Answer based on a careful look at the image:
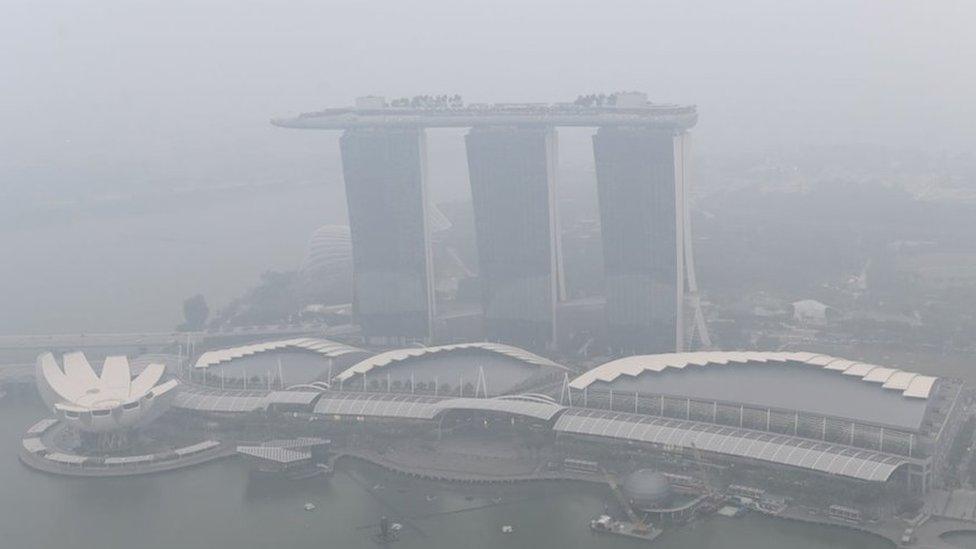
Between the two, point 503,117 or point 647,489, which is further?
point 503,117

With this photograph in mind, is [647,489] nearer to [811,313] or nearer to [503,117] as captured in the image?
[503,117]

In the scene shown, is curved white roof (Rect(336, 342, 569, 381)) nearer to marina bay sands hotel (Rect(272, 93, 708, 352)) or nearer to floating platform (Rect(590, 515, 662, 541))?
marina bay sands hotel (Rect(272, 93, 708, 352))

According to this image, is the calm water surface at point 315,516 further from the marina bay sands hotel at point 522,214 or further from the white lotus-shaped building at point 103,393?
the marina bay sands hotel at point 522,214

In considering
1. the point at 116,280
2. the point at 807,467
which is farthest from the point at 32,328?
the point at 807,467

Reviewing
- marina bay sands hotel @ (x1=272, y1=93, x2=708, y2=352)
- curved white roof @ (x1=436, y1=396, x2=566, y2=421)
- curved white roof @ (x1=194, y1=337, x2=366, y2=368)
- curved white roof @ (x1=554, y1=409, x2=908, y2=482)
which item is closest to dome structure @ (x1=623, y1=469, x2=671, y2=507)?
curved white roof @ (x1=554, y1=409, x2=908, y2=482)

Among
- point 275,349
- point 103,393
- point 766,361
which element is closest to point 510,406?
point 766,361

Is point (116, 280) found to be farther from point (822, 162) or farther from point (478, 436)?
point (822, 162)
